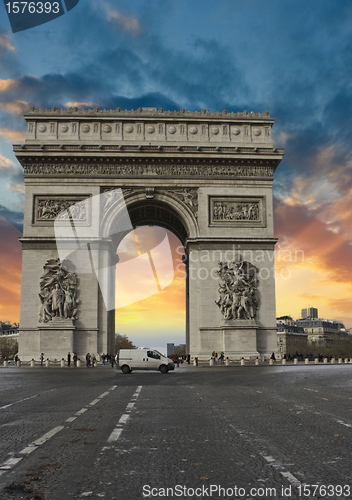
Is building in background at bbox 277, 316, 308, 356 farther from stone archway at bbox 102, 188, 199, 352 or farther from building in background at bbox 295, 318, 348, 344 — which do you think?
stone archway at bbox 102, 188, 199, 352

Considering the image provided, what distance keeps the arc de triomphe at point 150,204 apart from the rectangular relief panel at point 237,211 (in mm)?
77

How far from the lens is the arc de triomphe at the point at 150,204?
3681 cm

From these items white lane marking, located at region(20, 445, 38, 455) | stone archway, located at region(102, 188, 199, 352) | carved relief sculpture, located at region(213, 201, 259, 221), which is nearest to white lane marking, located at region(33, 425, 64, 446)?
white lane marking, located at region(20, 445, 38, 455)

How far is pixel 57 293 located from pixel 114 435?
97.5ft

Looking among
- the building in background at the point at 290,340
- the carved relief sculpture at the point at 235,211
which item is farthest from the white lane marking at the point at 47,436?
the building in background at the point at 290,340

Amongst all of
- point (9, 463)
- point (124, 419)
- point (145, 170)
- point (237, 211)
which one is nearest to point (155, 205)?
point (145, 170)

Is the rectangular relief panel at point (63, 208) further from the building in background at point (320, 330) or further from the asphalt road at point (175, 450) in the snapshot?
the building in background at point (320, 330)

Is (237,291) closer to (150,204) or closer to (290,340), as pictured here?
(150,204)

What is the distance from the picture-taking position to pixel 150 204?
40.2 metres

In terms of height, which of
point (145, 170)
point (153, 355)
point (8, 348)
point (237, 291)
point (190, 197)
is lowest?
point (8, 348)

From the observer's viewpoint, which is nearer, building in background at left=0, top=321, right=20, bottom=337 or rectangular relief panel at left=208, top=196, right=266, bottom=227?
rectangular relief panel at left=208, top=196, right=266, bottom=227

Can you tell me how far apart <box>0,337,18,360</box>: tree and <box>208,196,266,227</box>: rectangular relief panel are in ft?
289

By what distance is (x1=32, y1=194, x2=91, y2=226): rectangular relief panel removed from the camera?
38.0 m

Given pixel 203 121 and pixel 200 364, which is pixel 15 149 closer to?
pixel 203 121
